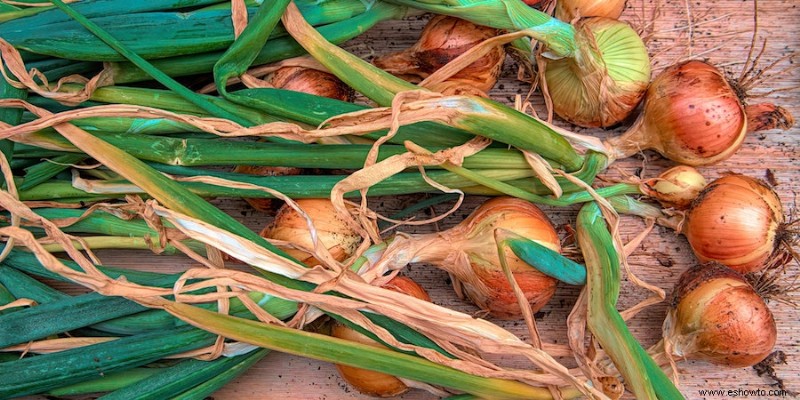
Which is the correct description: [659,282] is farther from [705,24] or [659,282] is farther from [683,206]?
[705,24]

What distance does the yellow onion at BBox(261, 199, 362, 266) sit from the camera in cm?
114

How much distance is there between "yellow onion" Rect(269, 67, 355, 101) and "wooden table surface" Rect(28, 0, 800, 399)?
6.9 inches

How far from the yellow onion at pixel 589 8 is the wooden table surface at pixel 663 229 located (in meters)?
0.12

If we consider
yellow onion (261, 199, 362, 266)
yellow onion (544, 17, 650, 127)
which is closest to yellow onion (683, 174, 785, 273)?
yellow onion (544, 17, 650, 127)

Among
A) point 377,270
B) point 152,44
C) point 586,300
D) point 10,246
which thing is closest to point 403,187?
point 377,270

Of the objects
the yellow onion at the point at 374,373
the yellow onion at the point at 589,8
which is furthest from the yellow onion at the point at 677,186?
the yellow onion at the point at 374,373

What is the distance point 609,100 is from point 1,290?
4.10ft

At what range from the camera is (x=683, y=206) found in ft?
4.06

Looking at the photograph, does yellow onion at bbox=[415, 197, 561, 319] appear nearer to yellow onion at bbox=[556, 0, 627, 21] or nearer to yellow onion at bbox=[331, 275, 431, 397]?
yellow onion at bbox=[331, 275, 431, 397]

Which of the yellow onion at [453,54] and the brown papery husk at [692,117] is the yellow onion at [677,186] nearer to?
the brown papery husk at [692,117]

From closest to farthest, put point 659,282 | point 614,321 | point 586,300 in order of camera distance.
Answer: point 614,321 → point 586,300 → point 659,282

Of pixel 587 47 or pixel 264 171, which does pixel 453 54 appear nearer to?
pixel 587 47

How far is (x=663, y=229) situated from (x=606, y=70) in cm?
39

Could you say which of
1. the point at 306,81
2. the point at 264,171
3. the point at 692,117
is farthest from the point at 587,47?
the point at 264,171
